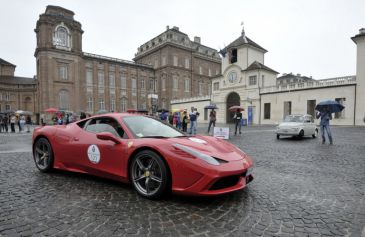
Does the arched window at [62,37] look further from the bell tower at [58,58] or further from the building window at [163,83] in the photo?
the building window at [163,83]

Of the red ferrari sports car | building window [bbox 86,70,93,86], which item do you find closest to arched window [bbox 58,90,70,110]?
building window [bbox 86,70,93,86]

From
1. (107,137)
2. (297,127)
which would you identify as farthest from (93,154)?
(297,127)

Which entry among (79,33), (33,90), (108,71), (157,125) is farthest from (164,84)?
(157,125)

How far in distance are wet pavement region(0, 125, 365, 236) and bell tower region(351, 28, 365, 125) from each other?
82.8ft

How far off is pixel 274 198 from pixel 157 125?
2351 millimetres

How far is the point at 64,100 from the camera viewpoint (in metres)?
40.9

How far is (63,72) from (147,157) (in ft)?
146

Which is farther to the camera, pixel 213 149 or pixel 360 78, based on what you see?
pixel 360 78

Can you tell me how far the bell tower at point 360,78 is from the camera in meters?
23.8

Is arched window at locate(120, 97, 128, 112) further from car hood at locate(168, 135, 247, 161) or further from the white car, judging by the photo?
car hood at locate(168, 135, 247, 161)

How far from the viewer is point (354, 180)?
4.19 meters

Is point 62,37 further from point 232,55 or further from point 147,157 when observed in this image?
point 147,157

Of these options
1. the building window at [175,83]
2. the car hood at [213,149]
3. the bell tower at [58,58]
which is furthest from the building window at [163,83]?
the car hood at [213,149]

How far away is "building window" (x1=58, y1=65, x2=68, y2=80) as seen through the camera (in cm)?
4016
